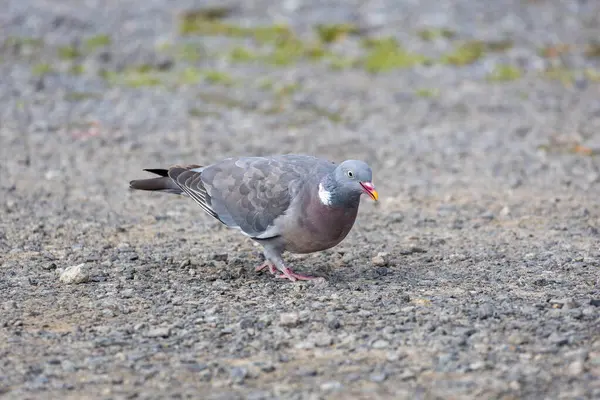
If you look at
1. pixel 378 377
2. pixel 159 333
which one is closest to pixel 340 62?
pixel 159 333

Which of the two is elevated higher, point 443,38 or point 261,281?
point 443,38

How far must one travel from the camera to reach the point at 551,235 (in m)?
7.02

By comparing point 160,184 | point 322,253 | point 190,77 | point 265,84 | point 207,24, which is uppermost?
point 207,24

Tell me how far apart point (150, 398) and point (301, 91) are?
7.84 meters

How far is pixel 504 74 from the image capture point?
12.3 metres

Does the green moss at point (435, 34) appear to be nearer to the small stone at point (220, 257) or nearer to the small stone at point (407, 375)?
the small stone at point (220, 257)

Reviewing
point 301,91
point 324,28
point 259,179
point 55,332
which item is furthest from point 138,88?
point 55,332

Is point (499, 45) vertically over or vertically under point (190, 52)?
under

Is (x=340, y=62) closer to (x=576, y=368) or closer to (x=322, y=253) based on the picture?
(x=322, y=253)

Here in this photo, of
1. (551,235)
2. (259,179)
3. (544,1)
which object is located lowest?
(551,235)

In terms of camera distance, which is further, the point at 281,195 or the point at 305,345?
the point at 281,195

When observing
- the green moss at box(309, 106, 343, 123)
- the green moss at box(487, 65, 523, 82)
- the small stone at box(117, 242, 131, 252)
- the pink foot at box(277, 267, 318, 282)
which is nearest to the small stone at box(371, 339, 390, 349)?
the pink foot at box(277, 267, 318, 282)

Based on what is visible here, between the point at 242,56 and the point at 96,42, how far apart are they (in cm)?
197

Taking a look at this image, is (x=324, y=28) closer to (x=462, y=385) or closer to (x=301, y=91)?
(x=301, y=91)
